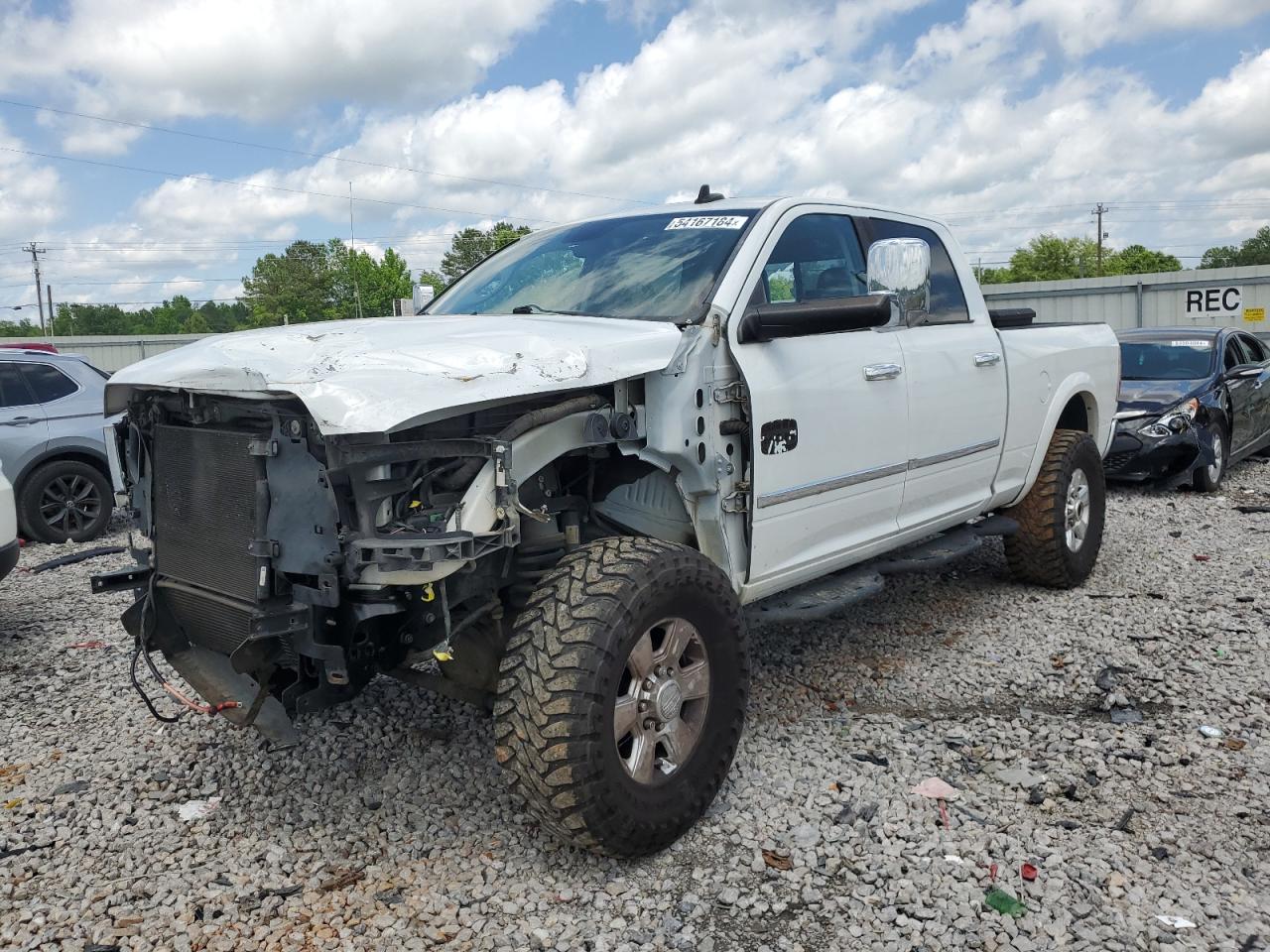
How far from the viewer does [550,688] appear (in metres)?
2.79

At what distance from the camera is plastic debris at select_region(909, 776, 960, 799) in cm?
345

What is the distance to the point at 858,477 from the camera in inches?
159

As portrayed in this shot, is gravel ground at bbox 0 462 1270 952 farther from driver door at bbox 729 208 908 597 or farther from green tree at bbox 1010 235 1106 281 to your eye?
green tree at bbox 1010 235 1106 281

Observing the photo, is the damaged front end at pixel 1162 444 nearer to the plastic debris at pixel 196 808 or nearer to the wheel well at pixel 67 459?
the plastic debris at pixel 196 808

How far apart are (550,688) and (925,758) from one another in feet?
5.52

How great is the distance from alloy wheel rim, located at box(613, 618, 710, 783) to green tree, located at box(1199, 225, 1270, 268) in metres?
91.4

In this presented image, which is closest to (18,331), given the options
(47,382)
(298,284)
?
(298,284)

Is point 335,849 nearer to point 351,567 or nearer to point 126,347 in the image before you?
point 351,567

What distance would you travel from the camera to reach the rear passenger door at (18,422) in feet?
27.2

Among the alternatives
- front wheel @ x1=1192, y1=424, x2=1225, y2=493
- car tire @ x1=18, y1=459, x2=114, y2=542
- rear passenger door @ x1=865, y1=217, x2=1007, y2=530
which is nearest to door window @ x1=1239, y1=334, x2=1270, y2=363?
front wheel @ x1=1192, y1=424, x2=1225, y2=493

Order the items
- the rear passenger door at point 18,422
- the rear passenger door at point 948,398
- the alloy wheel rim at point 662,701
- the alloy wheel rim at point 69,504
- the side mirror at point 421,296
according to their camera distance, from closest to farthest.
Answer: the alloy wheel rim at point 662,701, the rear passenger door at point 948,398, the side mirror at point 421,296, the rear passenger door at point 18,422, the alloy wheel rim at point 69,504

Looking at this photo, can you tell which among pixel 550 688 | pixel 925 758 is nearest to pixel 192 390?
pixel 550 688

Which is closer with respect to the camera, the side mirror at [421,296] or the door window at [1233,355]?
the side mirror at [421,296]

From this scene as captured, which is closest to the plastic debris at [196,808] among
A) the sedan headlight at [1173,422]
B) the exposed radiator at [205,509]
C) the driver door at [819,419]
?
the exposed radiator at [205,509]
